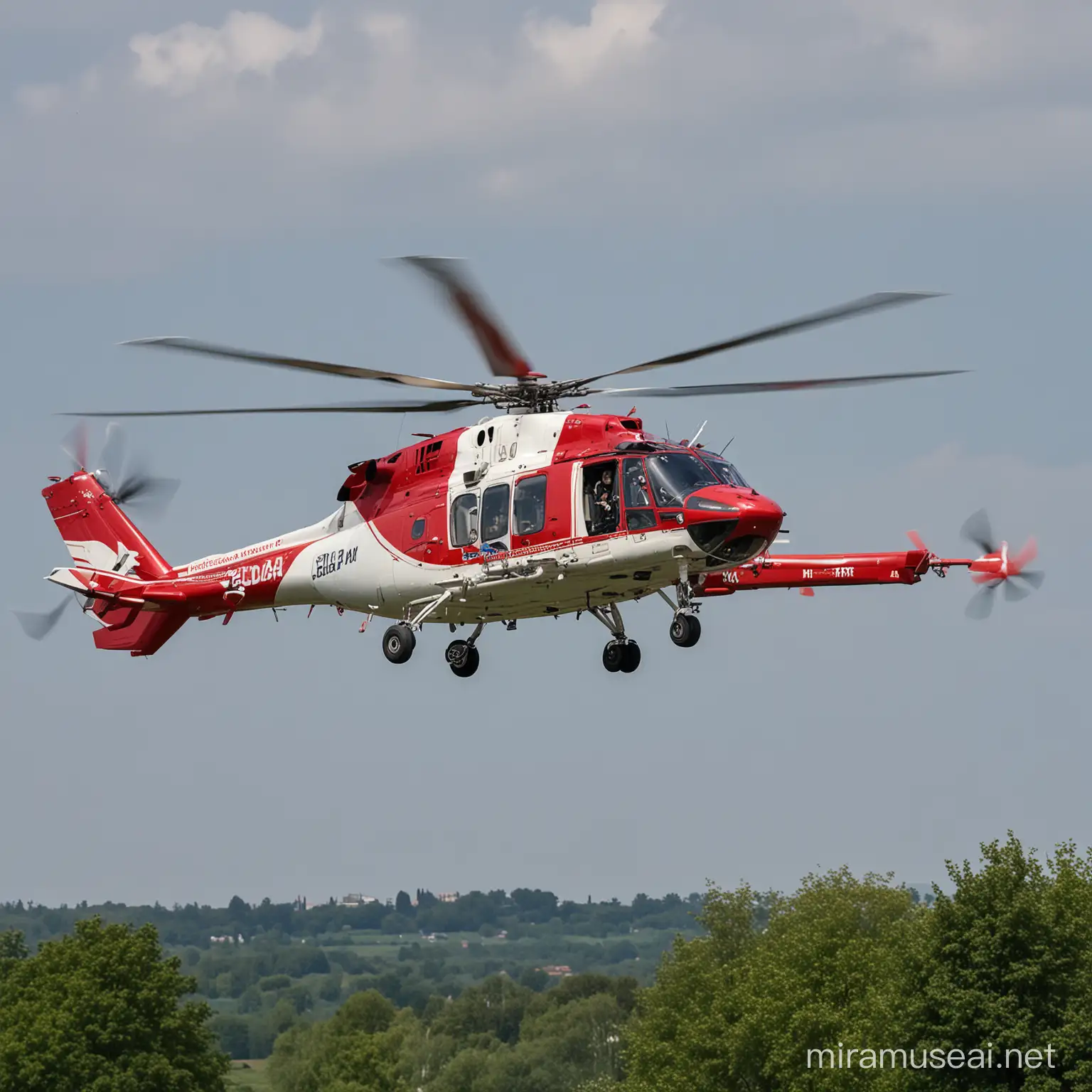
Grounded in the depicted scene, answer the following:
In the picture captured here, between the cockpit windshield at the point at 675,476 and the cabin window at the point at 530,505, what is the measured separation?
2.27 meters

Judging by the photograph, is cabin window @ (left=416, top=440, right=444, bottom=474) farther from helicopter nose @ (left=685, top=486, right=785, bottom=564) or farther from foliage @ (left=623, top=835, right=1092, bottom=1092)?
foliage @ (left=623, top=835, right=1092, bottom=1092)

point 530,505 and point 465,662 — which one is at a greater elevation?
point 530,505

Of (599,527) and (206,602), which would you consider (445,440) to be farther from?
(206,602)

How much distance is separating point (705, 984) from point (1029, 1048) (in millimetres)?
27713

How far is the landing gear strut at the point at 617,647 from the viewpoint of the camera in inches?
1556

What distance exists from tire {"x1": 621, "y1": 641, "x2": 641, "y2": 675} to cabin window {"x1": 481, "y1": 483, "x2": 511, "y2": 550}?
3.47 m

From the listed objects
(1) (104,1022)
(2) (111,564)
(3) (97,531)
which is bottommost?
(1) (104,1022)

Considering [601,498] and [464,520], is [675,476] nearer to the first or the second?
[601,498]

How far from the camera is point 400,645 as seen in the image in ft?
130

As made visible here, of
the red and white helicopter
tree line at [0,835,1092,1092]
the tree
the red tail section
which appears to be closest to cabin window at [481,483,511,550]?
the red and white helicopter

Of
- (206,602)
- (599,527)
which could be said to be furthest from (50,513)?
(599,527)

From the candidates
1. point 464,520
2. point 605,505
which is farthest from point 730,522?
point 464,520

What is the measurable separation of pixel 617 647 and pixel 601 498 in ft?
13.3

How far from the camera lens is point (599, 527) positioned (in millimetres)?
36625
